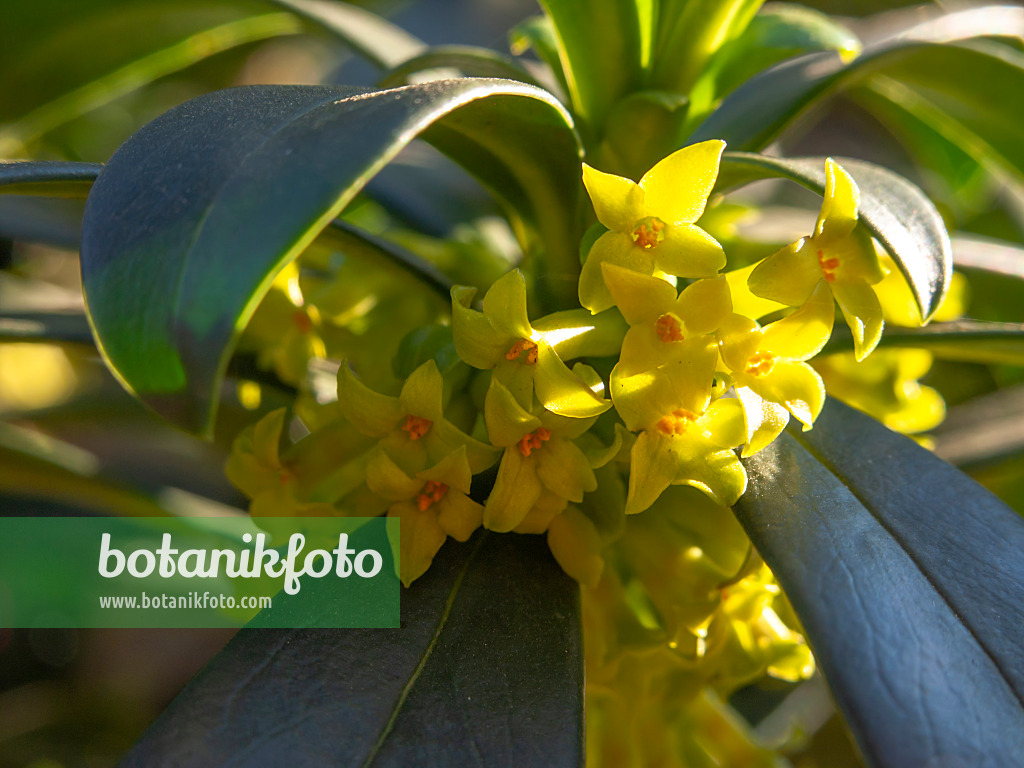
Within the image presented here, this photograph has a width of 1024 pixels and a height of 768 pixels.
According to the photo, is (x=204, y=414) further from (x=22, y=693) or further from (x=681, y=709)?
(x=22, y=693)

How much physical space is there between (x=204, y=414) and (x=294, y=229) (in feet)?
0.38

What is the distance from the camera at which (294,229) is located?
0.48 meters

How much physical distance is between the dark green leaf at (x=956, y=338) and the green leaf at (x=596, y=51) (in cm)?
36

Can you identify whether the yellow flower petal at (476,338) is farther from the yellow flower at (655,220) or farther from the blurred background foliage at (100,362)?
the blurred background foliage at (100,362)

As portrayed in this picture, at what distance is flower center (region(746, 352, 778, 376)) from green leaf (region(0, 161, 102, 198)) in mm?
549

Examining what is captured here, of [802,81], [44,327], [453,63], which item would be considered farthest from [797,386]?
[44,327]

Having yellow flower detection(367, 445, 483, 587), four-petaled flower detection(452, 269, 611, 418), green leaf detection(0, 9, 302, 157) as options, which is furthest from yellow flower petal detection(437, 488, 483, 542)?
green leaf detection(0, 9, 302, 157)

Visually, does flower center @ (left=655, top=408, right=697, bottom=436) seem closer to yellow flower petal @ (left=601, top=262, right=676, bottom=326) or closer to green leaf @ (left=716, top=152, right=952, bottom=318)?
yellow flower petal @ (left=601, top=262, right=676, bottom=326)

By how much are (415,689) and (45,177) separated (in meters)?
0.50

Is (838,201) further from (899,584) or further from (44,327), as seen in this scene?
(44,327)

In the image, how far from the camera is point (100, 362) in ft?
5.16

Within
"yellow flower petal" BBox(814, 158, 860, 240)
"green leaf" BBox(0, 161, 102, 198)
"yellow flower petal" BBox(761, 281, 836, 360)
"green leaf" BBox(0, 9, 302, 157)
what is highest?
"green leaf" BBox(0, 9, 302, 157)

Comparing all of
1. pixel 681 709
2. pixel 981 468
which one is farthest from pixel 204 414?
pixel 981 468

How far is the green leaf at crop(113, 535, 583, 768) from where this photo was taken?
0.64m
